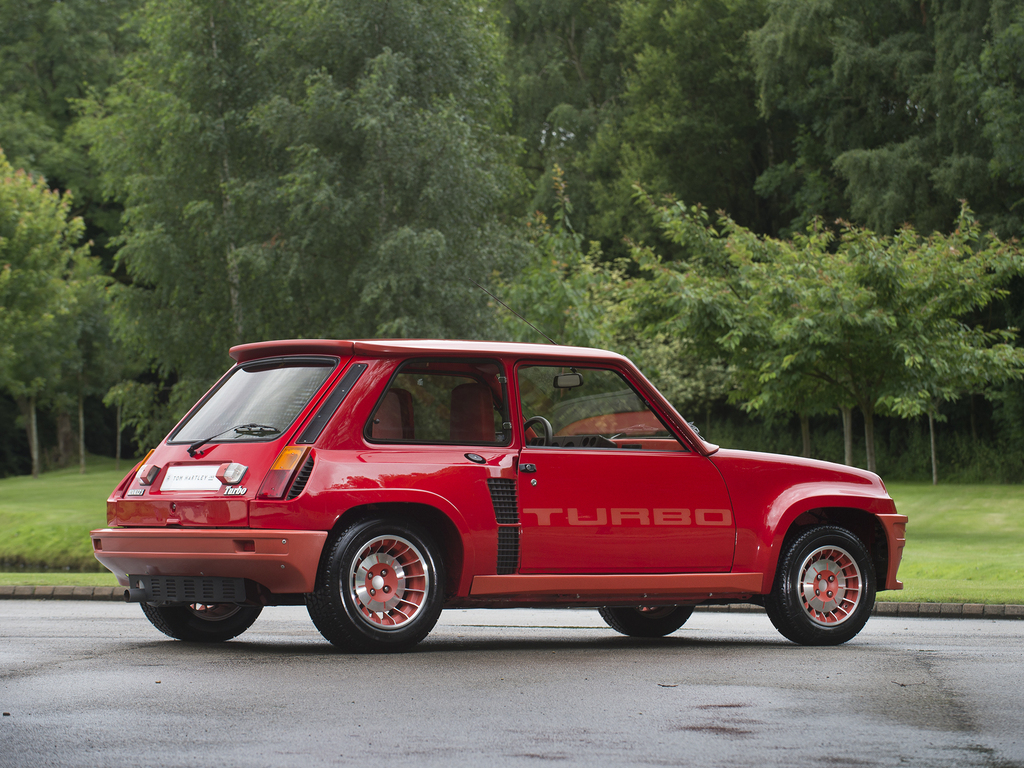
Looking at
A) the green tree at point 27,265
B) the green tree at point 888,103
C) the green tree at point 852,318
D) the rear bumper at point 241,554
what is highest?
A: the green tree at point 888,103

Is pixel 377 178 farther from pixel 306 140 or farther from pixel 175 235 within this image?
pixel 175 235

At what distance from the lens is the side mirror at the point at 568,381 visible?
8.71m

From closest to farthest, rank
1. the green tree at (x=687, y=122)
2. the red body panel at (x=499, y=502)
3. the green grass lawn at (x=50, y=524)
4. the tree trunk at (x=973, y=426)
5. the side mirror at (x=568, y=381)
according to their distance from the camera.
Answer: the red body panel at (x=499, y=502) → the side mirror at (x=568, y=381) → the green grass lawn at (x=50, y=524) → the tree trunk at (x=973, y=426) → the green tree at (x=687, y=122)

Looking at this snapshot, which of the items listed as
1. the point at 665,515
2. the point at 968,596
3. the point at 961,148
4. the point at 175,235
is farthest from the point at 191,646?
the point at 961,148

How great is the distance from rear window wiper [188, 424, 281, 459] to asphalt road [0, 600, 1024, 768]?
4.09ft

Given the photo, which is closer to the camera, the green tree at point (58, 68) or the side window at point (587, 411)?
the side window at point (587, 411)

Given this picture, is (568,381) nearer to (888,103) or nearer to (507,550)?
(507,550)

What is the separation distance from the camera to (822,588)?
9398 mm

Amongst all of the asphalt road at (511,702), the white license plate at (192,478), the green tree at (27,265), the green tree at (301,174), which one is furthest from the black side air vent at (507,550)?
the green tree at (27,265)

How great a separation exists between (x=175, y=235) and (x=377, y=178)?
705 cm

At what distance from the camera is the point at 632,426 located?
8.88 meters

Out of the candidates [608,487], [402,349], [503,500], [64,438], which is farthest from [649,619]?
[64,438]

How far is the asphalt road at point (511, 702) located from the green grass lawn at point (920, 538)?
241 inches

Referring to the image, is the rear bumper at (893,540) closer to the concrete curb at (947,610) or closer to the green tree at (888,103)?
the concrete curb at (947,610)
